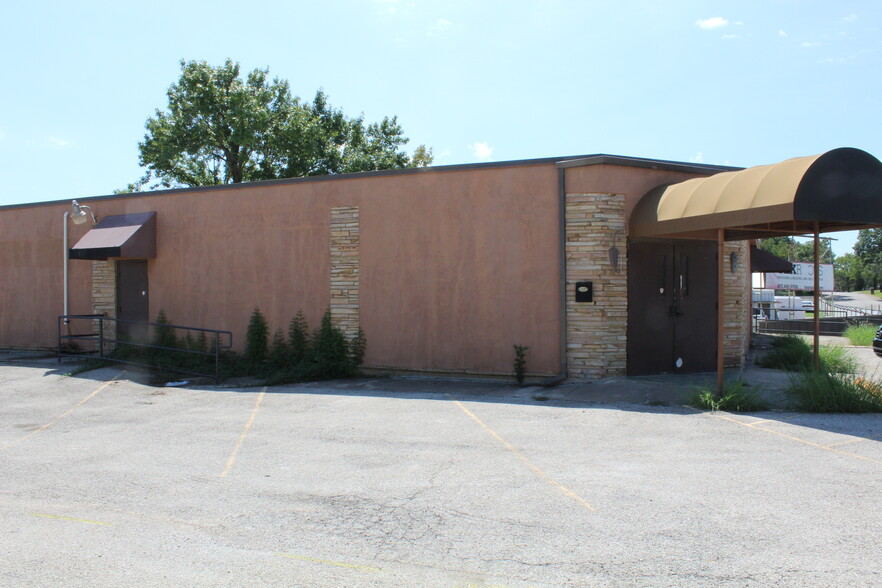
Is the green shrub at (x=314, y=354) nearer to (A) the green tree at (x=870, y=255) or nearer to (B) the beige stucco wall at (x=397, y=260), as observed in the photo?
(B) the beige stucco wall at (x=397, y=260)

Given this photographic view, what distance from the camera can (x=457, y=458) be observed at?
22.8 ft

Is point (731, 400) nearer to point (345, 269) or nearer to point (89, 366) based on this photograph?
point (345, 269)

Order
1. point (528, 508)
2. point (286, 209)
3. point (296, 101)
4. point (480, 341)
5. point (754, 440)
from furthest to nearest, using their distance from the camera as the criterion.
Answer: point (296, 101), point (286, 209), point (480, 341), point (754, 440), point (528, 508)

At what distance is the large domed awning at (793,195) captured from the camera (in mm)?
8438

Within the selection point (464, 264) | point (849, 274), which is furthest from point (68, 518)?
point (849, 274)

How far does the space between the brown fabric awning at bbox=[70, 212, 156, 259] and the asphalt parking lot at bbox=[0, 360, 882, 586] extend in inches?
239

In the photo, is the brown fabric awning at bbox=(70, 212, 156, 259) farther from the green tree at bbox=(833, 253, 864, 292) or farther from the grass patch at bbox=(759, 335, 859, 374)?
the green tree at bbox=(833, 253, 864, 292)

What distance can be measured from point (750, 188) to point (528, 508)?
6.18 m

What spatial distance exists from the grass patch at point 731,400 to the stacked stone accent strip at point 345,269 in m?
6.83

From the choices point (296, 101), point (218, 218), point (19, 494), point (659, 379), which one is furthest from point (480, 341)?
point (296, 101)

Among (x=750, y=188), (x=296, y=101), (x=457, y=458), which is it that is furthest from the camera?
(x=296, y=101)

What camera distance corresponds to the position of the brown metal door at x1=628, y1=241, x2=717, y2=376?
38.8 feet

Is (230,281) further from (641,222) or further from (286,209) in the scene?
(641,222)

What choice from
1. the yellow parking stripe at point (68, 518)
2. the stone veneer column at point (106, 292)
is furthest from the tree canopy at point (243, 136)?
the yellow parking stripe at point (68, 518)
